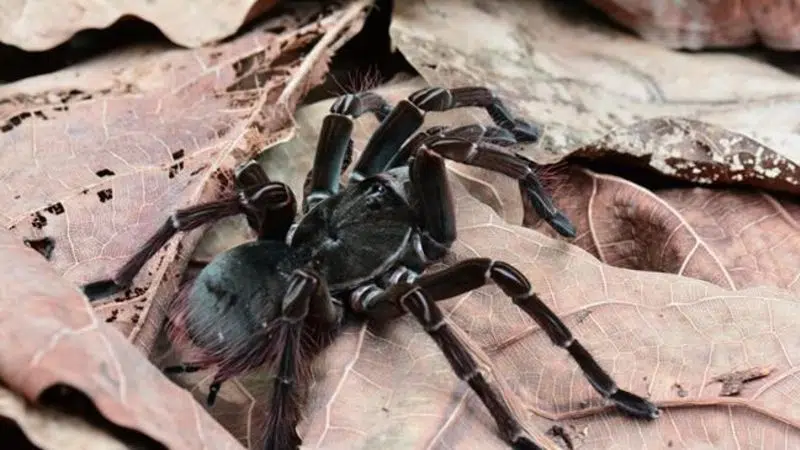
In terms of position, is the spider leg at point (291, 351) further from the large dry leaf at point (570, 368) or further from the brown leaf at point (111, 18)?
the brown leaf at point (111, 18)

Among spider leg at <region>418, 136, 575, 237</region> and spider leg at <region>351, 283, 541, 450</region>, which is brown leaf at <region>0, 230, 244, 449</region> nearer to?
spider leg at <region>351, 283, 541, 450</region>

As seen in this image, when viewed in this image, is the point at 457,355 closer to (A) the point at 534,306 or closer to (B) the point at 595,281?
(A) the point at 534,306

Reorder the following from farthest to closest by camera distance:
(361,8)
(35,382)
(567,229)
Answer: (361,8)
(567,229)
(35,382)

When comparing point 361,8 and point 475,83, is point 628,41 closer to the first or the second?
point 475,83

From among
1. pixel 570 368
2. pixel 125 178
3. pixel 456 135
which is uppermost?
pixel 456 135

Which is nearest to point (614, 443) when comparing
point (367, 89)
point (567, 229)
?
point (567, 229)

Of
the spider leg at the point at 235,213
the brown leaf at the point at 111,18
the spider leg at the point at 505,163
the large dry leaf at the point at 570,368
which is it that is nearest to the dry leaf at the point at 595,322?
the large dry leaf at the point at 570,368

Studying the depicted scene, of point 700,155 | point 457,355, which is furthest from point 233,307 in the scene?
point 700,155
